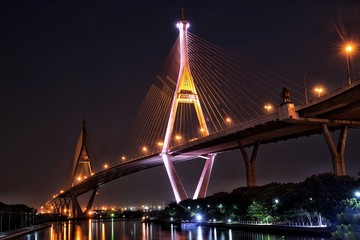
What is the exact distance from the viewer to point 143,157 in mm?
61250

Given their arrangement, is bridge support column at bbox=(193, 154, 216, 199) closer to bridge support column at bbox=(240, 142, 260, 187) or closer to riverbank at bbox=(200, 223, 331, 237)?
bridge support column at bbox=(240, 142, 260, 187)

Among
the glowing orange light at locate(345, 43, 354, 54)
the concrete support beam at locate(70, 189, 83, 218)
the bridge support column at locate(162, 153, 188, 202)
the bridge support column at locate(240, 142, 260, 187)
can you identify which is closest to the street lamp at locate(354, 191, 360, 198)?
the glowing orange light at locate(345, 43, 354, 54)

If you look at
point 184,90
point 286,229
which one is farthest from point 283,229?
point 184,90

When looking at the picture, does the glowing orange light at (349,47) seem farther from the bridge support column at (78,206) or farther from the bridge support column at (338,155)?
the bridge support column at (78,206)

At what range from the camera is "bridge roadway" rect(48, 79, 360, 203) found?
30480 mm

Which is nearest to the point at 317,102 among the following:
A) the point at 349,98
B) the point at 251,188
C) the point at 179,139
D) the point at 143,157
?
the point at 349,98

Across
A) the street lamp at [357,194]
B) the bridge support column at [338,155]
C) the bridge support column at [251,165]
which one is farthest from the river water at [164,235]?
the bridge support column at [251,165]

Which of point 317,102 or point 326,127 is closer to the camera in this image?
point 317,102

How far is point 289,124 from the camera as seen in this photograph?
3725cm

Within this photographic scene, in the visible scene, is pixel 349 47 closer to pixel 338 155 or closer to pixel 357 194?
pixel 357 194

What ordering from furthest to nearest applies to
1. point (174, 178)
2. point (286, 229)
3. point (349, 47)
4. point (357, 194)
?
point (174, 178) < point (286, 229) < point (357, 194) < point (349, 47)

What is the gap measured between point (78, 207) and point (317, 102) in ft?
261

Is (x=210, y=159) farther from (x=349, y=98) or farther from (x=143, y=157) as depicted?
(x=349, y=98)

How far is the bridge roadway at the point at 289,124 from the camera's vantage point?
100.0 feet
